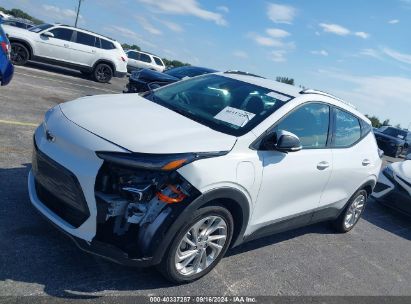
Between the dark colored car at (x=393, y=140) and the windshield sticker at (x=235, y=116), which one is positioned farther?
the dark colored car at (x=393, y=140)

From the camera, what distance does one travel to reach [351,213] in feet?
19.6

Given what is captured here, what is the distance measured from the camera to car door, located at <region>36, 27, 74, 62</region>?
14930 millimetres

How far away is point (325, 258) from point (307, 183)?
1.17 meters

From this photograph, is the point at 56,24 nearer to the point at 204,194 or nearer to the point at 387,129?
the point at 204,194

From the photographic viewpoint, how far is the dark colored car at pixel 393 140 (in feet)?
66.6

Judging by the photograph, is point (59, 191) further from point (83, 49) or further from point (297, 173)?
point (83, 49)

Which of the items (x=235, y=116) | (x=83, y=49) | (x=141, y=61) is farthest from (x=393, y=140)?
(x=235, y=116)

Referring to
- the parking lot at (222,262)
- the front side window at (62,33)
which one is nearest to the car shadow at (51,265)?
the parking lot at (222,262)

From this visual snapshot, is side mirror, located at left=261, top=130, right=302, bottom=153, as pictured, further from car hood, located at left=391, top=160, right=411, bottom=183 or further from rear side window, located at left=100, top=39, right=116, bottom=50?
rear side window, located at left=100, top=39, right=116, bottom=50

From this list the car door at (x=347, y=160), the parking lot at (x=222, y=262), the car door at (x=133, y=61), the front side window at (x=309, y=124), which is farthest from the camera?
the car door at (x=133, y=61)

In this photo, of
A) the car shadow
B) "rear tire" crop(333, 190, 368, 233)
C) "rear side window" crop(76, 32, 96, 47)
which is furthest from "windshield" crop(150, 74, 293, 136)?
"rear side window" crop(76, 32, 96, 47)

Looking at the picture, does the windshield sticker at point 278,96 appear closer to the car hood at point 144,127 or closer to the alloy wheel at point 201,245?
the car hood at point 144,127

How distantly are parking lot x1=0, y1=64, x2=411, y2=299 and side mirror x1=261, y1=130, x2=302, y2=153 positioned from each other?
1254 mm

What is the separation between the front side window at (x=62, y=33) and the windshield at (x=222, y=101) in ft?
39.1
